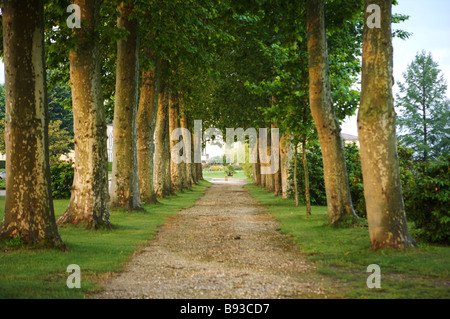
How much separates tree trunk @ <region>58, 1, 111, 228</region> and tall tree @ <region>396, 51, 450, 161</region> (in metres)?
55.0

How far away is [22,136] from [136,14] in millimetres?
8859

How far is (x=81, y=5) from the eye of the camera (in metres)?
13.8

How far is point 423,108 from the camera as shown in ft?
208

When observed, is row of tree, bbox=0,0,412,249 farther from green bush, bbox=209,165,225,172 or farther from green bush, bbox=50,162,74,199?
green bush, bbox=209,165,225,172

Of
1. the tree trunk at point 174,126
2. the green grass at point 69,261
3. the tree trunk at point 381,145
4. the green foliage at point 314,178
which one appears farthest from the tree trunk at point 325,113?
the tree trunk at point 174,126

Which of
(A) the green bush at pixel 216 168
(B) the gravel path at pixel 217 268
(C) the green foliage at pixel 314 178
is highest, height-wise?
(C) the green foliage at pixel 314 178

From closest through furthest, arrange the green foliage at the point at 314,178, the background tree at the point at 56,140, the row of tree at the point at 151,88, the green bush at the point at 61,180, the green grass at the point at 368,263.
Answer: the green grass at the point at 368,263
the row of tree at the point at 151,88
the green foliage at the point at 314,178
the green bush at the point at 61,180
the background tree at the point at 56,140

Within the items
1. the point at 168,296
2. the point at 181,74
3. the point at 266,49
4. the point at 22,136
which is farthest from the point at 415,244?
the point at 181,74

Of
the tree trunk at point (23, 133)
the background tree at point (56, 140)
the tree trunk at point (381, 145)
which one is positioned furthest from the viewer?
the background tree at point (56, 140)

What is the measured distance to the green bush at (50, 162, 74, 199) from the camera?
27281mm

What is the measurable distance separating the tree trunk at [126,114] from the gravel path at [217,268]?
461cm

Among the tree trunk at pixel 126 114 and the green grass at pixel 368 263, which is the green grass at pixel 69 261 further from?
the tree trunk at pixel 126 114

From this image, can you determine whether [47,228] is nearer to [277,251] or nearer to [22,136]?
[22,136]

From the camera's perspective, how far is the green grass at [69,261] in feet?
21.3
